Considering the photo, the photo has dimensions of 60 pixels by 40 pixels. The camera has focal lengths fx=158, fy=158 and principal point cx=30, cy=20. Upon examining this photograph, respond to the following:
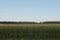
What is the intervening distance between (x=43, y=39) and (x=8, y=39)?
5.44 metres

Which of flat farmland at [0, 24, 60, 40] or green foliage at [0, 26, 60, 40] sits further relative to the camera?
green foliage at [0, 26, 60, 40]

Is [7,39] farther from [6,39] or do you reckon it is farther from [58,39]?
[58,39]

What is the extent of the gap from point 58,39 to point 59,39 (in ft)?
0.56

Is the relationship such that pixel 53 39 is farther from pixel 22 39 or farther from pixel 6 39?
pixel 6 39

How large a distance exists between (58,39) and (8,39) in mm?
7754

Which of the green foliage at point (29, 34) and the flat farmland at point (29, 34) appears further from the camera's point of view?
the green foliage at point (29, 34)

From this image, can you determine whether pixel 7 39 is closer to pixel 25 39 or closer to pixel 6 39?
pixel 6 39

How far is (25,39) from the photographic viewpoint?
24.1 m

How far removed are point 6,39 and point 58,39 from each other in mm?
8048

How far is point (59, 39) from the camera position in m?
24.3

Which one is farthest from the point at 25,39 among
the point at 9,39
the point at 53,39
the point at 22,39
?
the point at 53,39

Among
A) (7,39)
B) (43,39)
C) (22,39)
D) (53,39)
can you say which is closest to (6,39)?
(7,39)

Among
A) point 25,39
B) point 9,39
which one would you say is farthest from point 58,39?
point 9,39

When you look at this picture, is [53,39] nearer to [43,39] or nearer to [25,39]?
[43,39]
